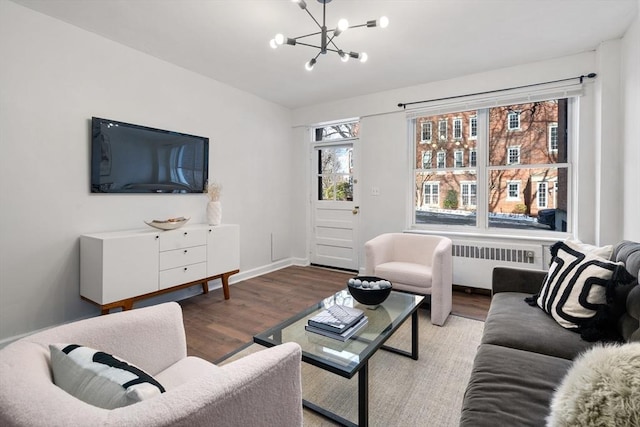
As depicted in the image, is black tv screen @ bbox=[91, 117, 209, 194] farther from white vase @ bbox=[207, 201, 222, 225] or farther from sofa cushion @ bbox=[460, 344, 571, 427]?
sofa cushion @ bbox=[460, 344, 571, 427]

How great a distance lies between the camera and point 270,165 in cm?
461

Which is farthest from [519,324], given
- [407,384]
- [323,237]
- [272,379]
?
[323,237]

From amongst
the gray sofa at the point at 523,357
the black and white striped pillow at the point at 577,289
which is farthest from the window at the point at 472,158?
the black and white striped pillow at the point at 577,289

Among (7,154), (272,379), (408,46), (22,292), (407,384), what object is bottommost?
(407,384)

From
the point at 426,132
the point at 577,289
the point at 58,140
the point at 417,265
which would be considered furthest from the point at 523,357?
the point at 58,140

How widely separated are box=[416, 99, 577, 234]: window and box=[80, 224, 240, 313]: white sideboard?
2.62 m

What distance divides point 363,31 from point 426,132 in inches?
71.1

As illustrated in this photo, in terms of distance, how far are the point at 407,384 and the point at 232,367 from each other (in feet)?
4.72

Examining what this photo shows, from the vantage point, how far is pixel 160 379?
1.18 meters

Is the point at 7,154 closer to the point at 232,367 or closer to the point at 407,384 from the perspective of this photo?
the point at 232,367

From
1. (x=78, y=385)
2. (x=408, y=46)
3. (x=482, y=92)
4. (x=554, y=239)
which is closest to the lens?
(x=78, y=385)

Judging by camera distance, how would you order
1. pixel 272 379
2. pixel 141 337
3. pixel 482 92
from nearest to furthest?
1. pixel 272 379
2. pixel 141 337
3. pixel 482 92

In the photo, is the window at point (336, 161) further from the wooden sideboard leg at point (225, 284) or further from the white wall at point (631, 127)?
the white wall at point (631, 127)

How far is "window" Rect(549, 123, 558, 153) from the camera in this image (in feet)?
11.0
